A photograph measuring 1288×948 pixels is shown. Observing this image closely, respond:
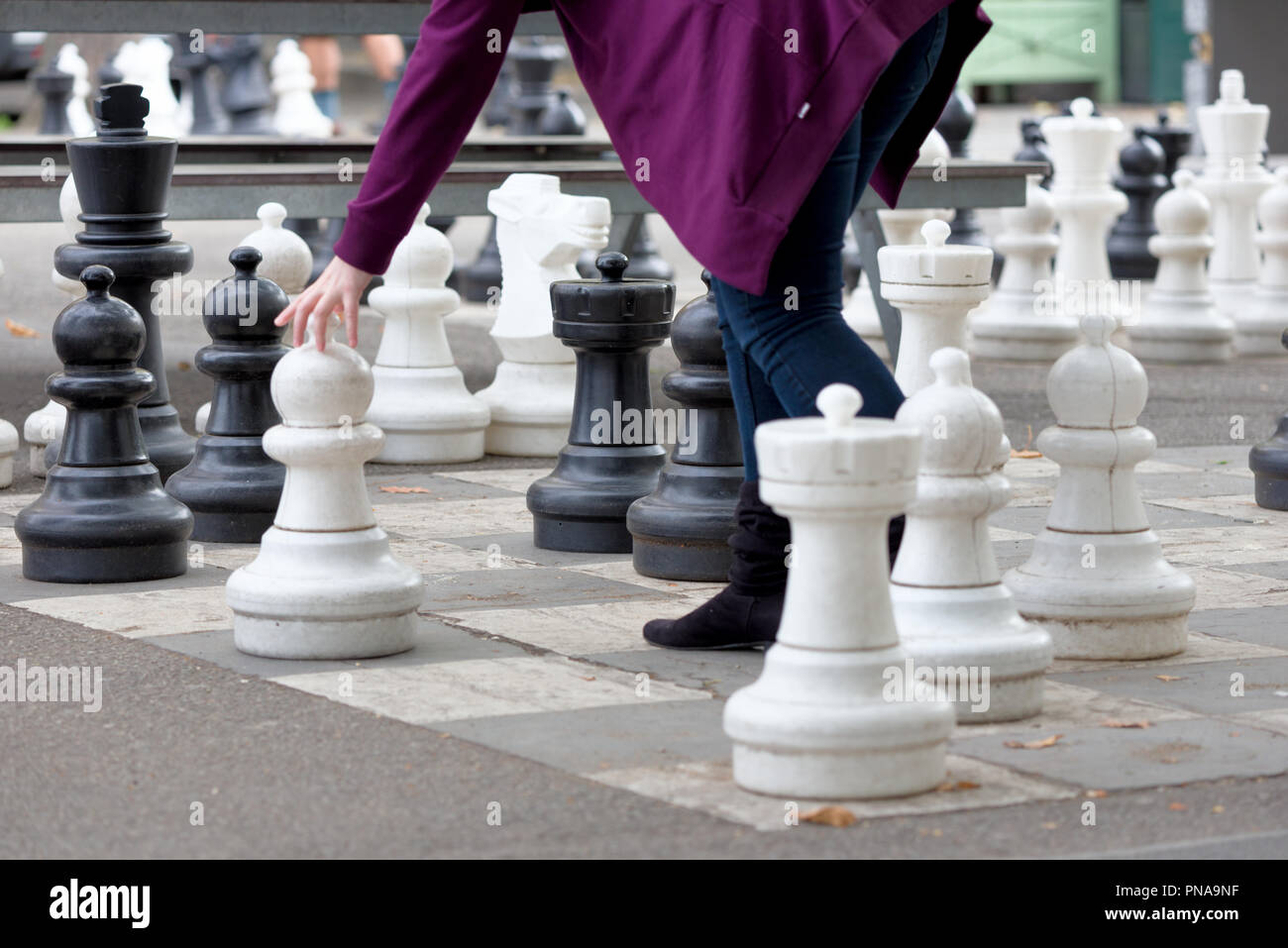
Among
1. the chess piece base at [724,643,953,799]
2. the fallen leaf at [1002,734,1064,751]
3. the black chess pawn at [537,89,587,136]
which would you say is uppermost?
the black chess pawn at [537,89,587,136]

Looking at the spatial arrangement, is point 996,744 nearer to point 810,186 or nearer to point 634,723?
point 634,723

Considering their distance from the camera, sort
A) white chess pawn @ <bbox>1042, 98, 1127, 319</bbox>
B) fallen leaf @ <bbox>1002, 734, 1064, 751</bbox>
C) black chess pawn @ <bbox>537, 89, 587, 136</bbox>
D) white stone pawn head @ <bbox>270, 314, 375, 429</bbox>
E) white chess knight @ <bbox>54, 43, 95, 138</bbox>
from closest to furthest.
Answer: fallen leaf @ <bbox>1002, 734, 1064, 751</bbox>
white stone pawn head @ <bbox>270, 314, 375, 429</bbox>
white chess pawn @ <bbox>1042, 98, 1127, 319</bbox>
black chess pawn @ <bbox>537, 89, 587, 136</bbox>
white chess knight @ <bbox>54, 43, 95, 138</bbox>

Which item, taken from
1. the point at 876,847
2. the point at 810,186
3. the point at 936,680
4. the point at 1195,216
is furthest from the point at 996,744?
the point at 1195,216

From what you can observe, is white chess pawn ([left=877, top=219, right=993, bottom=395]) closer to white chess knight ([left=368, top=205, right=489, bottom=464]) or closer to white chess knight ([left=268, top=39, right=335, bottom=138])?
white chess knight ([left=368, top=205, right=489, bottom=464])

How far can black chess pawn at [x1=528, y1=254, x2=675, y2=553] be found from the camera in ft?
14.0

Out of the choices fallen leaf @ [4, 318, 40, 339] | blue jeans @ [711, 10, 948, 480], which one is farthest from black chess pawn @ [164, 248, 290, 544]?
fallen leaf @ [4, 318, 40, 339]

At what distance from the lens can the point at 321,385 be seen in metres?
3.27

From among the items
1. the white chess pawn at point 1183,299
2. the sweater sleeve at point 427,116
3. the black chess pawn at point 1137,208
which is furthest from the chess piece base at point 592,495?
the black chess pawn at point 1137,208

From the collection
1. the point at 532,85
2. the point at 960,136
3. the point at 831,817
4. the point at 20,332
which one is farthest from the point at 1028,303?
the point at 831,817

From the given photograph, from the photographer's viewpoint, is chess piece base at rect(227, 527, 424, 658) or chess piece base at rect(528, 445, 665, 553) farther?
chess piece base at rect(528, 445, 665, 553)

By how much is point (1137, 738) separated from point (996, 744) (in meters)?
0.19

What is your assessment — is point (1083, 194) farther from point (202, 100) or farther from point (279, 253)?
point (202, 100)

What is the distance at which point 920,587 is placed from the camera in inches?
116

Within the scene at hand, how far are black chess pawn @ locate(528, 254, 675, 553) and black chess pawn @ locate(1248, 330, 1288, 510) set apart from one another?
1329mm
